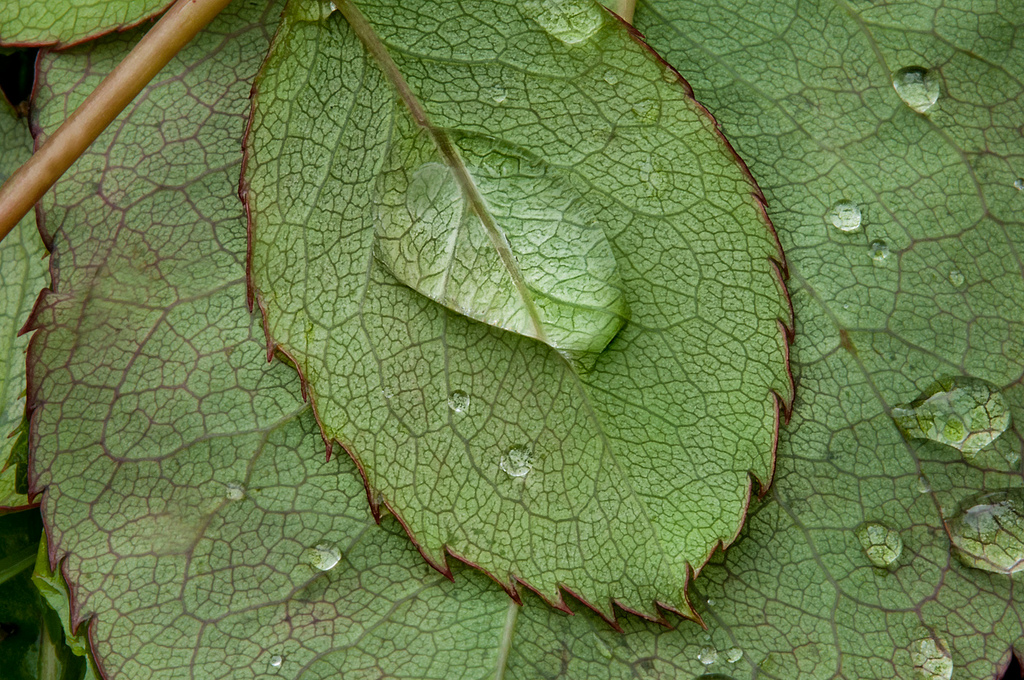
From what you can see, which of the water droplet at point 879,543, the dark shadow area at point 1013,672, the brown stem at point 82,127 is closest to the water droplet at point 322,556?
the brown stem at point 82,127

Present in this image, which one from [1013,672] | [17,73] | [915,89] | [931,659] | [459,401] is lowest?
[1013,672]

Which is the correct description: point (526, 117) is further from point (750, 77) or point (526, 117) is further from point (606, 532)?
point (606, 532)

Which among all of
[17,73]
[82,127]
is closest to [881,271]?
[82,127]

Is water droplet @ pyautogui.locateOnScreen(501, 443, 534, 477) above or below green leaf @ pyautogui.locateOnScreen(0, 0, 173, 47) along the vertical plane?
below

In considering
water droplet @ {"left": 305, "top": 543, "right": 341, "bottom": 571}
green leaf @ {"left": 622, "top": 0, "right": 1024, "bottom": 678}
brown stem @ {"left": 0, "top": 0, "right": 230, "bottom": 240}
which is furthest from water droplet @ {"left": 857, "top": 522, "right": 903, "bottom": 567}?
brown stem @ {"left": 0, "top": 0, "right": 230, "bottom": 240}

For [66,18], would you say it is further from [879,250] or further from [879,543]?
[879,543]

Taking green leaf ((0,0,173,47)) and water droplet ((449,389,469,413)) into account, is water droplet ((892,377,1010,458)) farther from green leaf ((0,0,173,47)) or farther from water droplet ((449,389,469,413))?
green leaf ((0,0,173,47))
